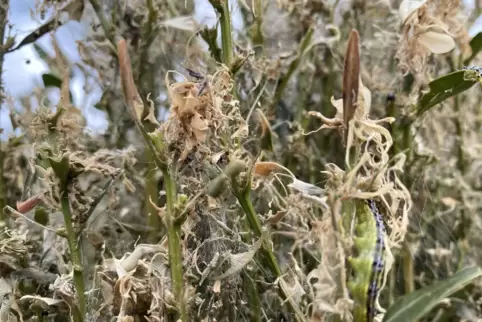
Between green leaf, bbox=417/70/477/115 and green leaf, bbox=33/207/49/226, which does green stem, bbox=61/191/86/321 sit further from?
green leaf, bbox=417/70/477/115

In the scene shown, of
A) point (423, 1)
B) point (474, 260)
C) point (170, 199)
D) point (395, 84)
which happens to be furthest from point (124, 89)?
point (474, 260)

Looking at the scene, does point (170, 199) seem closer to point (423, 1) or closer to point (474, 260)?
point (423, 1)

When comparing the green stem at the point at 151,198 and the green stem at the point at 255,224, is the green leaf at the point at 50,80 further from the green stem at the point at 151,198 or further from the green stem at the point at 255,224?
the green stem at the point at 255,224

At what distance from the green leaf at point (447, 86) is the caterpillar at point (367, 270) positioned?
15cm

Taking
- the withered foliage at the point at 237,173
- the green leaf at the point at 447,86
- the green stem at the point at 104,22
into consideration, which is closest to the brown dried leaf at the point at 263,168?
the withered foliage at the point at 237,173

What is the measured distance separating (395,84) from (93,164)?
289 millimetres

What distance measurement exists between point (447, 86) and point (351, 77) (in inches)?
5.5

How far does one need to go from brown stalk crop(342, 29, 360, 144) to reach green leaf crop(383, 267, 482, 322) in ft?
0.24

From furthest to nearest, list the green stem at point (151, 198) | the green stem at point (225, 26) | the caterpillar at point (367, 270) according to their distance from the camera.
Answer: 1. the green stem at point (151, 198)
2. the green stem at point (225, 26)
3. the caterpillar at point (367, 270)

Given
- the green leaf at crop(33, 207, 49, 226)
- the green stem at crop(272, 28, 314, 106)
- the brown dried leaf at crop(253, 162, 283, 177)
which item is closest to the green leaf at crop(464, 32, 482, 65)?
Answer: the green stem at crop(272, 28, 314, 106)

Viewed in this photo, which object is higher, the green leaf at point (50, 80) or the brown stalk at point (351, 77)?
the green leaf at point (50, 80)

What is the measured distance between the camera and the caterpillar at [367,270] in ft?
0.75

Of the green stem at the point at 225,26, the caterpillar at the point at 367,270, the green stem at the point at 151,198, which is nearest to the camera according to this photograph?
the caterpillar at the point at 367,270

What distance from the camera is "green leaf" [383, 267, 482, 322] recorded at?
0.81ft
